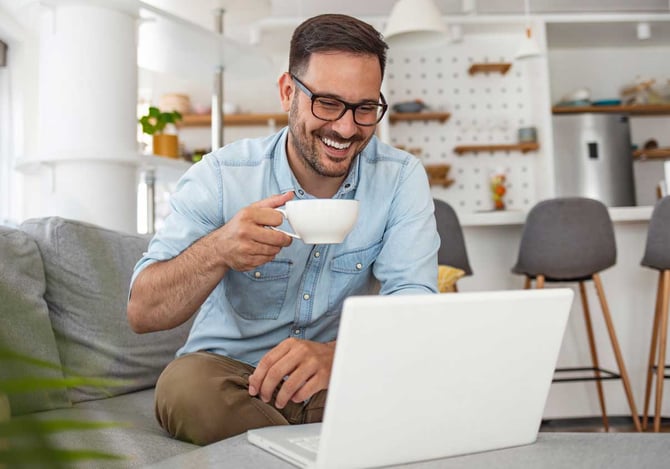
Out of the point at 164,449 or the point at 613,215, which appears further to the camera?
the point at 613,215

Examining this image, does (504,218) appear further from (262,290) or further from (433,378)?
(433,378)

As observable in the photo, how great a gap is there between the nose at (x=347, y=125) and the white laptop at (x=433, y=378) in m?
0.66

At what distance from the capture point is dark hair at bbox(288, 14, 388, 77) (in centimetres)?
142

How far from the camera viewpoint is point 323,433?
744 millimetres

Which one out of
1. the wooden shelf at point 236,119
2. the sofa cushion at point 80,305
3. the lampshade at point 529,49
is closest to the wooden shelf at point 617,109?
the lampshade at point 529,49

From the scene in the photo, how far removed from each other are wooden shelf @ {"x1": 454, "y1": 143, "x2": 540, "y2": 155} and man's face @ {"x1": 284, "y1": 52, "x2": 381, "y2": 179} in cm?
419

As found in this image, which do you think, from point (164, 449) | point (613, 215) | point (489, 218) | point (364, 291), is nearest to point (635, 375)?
point (613, 215)

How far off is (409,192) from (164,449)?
717 millimetres

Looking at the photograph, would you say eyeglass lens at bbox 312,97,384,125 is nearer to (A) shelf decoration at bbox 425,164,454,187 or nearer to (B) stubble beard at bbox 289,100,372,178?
(B) stubble beard at bbox 289,100,372,178

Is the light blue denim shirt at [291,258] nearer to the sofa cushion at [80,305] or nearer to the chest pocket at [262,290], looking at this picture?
the chest pocket at [262,290]

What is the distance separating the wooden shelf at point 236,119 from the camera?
6188mm

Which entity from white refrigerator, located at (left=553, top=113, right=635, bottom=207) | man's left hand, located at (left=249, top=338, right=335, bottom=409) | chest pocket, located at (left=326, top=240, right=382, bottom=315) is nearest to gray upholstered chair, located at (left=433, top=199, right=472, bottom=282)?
chest pocket, located at (left=326, top=240, right=382, bottom=315)

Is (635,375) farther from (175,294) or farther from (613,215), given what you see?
(175,294)

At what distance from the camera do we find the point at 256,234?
1.14m
